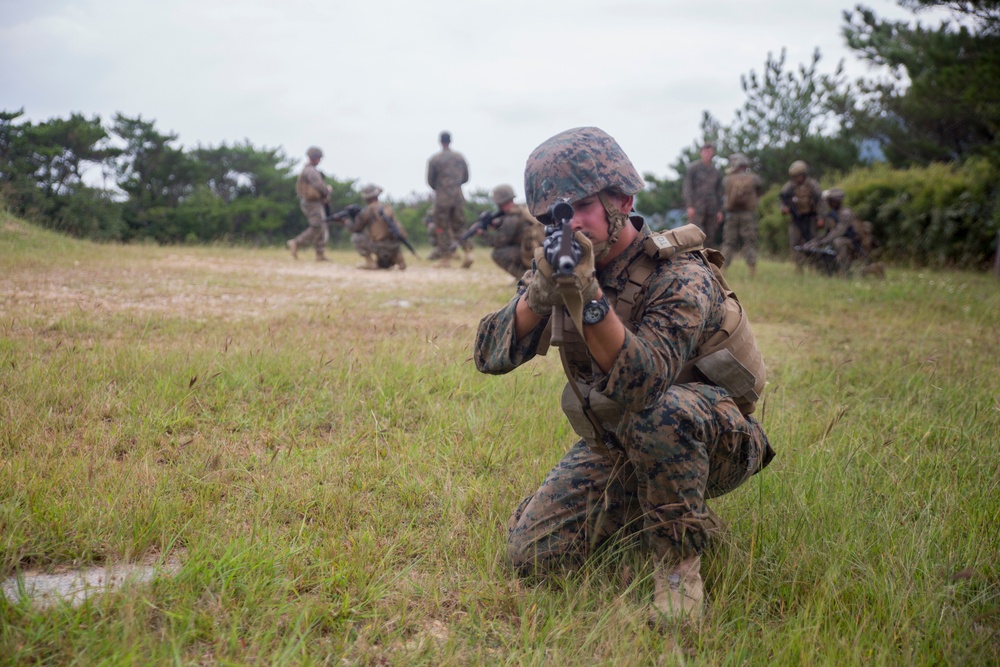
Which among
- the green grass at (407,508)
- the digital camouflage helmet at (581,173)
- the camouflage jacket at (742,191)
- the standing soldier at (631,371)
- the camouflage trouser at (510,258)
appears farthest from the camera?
the camouflage jacket at (742,191)

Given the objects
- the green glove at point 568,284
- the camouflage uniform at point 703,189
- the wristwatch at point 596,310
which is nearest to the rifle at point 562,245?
the green glove at point 568,284

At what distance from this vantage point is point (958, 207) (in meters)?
13.5

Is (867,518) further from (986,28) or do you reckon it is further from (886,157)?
(886,157)

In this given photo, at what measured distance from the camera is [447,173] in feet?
46.1

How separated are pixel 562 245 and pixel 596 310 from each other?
22cm

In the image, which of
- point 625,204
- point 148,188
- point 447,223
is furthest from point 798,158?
point 625,204

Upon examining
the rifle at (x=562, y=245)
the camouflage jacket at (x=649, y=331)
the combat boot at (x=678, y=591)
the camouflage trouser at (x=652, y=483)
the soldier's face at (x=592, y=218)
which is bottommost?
the combat boot at (x=678, y=591)

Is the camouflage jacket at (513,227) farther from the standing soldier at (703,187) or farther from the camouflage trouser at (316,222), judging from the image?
the camouflage trouser at (316,222)

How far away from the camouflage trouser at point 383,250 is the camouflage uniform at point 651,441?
34.8 feet

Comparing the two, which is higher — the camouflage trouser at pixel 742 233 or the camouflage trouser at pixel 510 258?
the camouflage trouser at pixel 742 233

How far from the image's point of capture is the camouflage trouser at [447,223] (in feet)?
46.9

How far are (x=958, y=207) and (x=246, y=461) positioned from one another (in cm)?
1398

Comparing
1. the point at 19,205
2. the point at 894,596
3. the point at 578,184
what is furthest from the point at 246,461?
the point at 19,205

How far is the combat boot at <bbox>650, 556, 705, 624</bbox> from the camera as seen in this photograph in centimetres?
213
